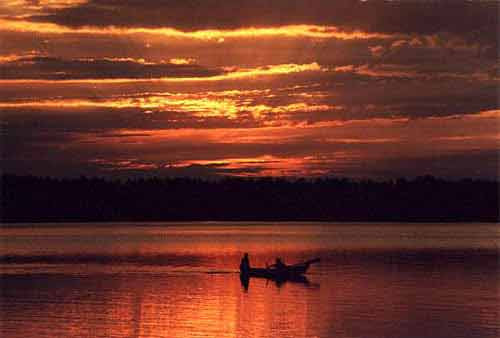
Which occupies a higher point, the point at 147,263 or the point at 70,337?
the point at 147,263

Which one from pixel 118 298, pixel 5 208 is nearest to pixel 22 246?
pixel 118 298

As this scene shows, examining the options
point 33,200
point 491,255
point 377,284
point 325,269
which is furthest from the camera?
point 33,200

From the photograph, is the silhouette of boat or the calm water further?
the silhouette of boat

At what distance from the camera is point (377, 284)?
50.2 meters

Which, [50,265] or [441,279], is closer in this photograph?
[441,279]

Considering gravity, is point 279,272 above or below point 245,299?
above

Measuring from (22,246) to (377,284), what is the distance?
6288 centimetres

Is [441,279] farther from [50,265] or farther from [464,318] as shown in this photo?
[50,265]

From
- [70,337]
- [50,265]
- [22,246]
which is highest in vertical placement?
[22,246]

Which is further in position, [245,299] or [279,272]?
[279,272]

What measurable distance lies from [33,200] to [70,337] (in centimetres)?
15991

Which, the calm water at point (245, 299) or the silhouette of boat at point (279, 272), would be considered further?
the silhouette of boat at point (279, 272)

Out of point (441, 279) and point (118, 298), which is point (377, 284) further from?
point (118, 298)

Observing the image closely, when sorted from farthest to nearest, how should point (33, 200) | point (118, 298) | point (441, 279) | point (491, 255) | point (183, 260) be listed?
point (33, 200) < point (491, 255) < point (183, 260) < point (441, 279) < point (118, 298)
